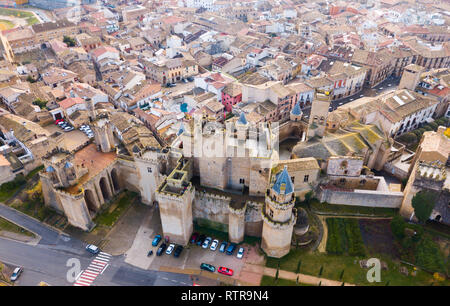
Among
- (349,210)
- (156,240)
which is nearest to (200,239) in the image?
(156,240)

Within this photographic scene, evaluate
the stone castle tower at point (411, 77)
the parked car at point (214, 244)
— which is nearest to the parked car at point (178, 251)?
the parked car at point (214, 244)

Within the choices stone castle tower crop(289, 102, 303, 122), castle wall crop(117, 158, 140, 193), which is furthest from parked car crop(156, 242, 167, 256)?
stone castle tower crop(289, 102, 303, 122)

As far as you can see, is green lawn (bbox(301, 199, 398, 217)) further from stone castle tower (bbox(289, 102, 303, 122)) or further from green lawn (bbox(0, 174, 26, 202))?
green lawn (bbox(0, 174, 26, 202))

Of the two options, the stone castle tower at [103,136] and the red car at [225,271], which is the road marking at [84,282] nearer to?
the red car at [225,271]

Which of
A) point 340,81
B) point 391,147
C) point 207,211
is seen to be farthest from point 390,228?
point 340,81

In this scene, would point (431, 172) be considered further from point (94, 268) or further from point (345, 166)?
point (94, 268)

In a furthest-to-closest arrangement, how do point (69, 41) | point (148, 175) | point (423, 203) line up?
point (69, 41)
point (148, 175)
point (423, 203)
